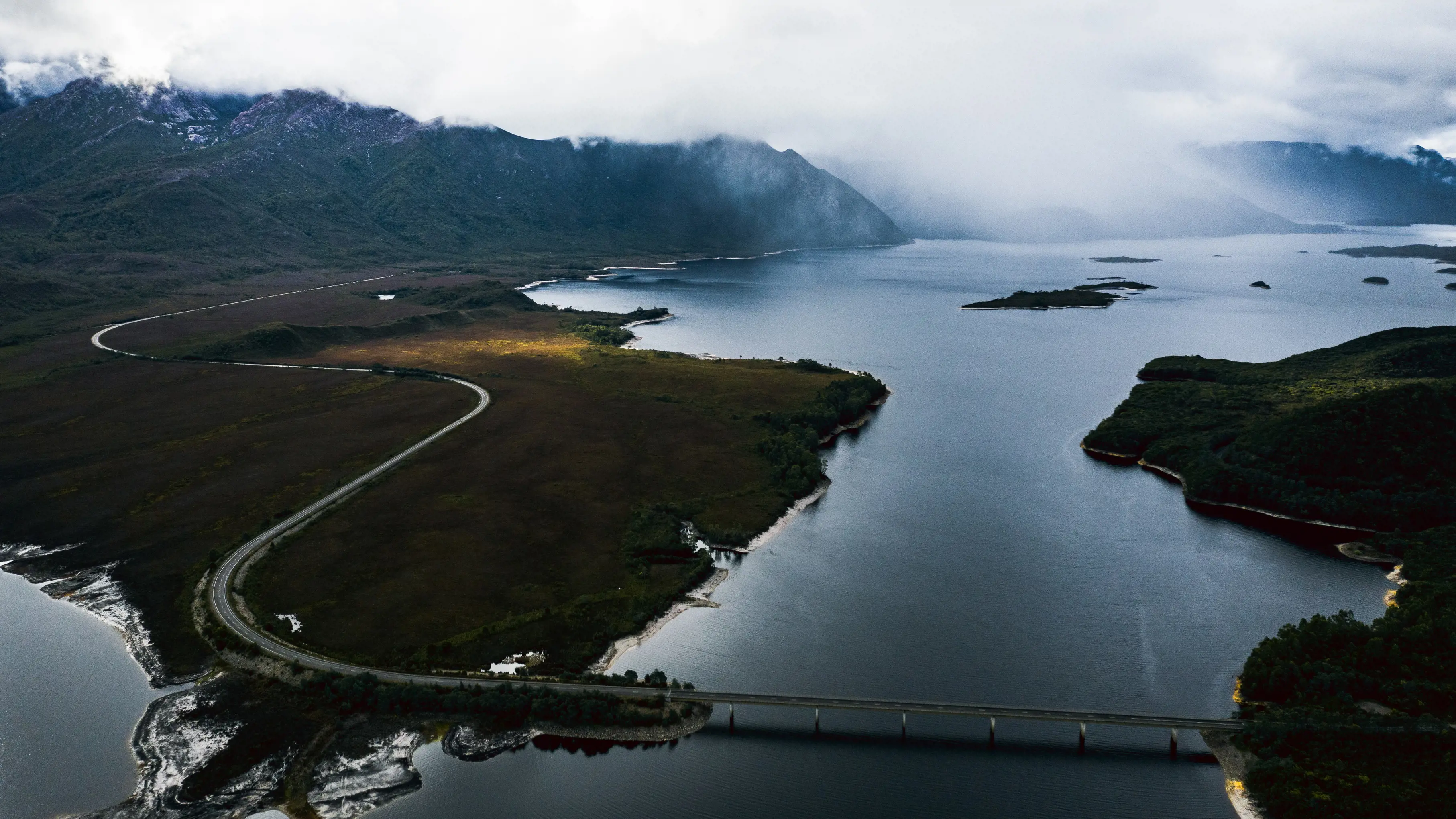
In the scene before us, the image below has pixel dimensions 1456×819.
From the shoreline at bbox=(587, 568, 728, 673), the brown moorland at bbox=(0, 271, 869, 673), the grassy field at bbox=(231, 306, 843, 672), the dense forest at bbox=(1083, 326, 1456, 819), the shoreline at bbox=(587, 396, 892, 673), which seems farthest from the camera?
the brown moorland at bbox=(0, 271, 869, 673)

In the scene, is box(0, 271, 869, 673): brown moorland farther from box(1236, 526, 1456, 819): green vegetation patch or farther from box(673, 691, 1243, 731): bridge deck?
box(1236, 526, 1456, 819): green vegetation patch

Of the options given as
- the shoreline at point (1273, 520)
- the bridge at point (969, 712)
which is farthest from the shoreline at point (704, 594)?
the shoreline at point (1273, 520)

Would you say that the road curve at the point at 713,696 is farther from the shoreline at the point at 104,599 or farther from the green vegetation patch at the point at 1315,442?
the green vegetation patch at the point at 1315,442

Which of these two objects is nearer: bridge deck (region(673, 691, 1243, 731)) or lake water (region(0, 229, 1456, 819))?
lake water (region(0, 229, 1456, 819))

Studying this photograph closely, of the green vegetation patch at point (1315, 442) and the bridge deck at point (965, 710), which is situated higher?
the green vegetation patch at point (1315, 442)

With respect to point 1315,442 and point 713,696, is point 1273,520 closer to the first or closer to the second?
point 1315,442

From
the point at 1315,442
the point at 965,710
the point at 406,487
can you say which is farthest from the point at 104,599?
the point at 1315,442

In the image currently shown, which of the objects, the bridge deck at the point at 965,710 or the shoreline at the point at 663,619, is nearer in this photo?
the bridge deck at the point at 965,710

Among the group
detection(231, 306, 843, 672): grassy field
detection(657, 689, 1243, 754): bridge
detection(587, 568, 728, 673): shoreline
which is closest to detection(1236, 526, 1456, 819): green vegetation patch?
detection(657, 689, 1243, 754): bridge

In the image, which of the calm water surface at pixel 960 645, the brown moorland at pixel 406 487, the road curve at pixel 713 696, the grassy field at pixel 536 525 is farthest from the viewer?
the brown moorland at pixel 406 487
